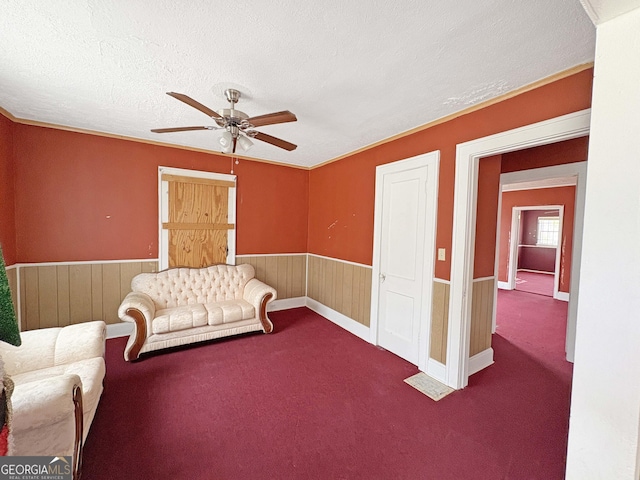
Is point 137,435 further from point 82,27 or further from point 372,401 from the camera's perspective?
point 82,27

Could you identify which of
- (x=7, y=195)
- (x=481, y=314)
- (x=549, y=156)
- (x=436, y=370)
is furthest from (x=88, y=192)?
(x=549, y=156)

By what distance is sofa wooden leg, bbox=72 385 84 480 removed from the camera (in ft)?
4.46

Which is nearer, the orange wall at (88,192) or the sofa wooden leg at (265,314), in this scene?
the orange wall at (88,192)

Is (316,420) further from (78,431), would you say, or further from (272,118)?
(272,118)

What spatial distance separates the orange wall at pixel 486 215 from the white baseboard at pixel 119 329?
14.0ft

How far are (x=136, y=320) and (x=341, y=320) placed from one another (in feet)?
8.38

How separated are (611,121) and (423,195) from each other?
1.89 metres

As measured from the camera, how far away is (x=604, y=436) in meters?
0.87

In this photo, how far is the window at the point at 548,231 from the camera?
27.9 ft

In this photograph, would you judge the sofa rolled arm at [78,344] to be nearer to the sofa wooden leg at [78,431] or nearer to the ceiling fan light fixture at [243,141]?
the sofa wooden leg at [78,431]

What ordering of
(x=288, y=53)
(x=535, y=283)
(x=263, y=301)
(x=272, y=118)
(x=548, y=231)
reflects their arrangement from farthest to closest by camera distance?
(x=548, y=231)
(x=535, y=283)
(x=263, y=301)
(x=272, y=118)
(x=288, y=53)

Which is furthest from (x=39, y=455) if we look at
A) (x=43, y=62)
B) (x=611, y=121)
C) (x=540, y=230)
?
(x=540, y=230)

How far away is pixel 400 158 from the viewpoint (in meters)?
3.01

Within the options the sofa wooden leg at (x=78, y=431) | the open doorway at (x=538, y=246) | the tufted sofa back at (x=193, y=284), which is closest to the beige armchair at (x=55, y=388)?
the sofa wooden leg at (x=78, y=431)
